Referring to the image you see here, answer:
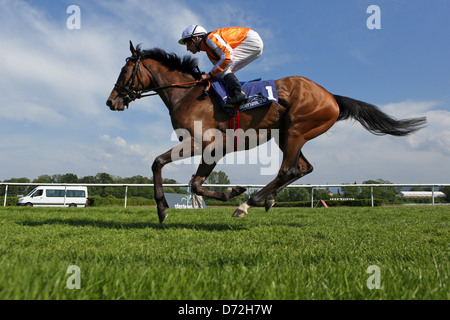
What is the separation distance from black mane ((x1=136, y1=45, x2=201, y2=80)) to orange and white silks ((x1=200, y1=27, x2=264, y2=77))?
36 cm

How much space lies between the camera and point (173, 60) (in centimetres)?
534

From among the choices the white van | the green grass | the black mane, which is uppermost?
the black mane

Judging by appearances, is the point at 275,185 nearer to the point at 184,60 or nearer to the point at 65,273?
the point at 184,60

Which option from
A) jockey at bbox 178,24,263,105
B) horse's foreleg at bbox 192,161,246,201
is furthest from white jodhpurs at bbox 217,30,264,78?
horse's foreleg at bbox 192,161,246,201

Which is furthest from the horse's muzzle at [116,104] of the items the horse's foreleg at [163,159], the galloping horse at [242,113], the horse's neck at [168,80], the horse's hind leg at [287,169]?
the horse's hind leg at [287,169]

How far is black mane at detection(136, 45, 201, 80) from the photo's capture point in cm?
529

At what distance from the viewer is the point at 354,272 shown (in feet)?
6.57

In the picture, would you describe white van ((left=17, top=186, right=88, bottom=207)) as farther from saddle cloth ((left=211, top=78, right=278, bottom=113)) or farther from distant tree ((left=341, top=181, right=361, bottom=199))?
saddle cloth ((left=211, top=78, right=278, bottom=113))

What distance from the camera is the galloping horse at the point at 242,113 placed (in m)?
4.64

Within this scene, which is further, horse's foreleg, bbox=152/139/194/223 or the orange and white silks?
the orange and white silks

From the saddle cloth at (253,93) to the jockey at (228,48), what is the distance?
9 centimetres
